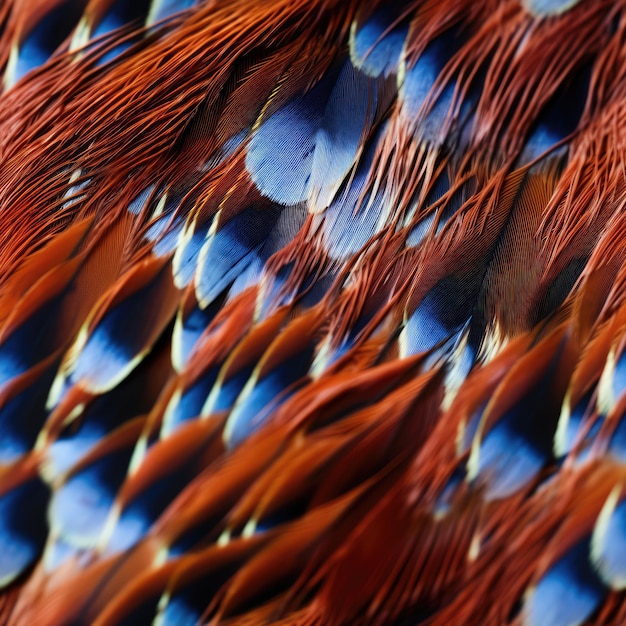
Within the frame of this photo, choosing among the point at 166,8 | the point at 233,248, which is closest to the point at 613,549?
the point at 233,248

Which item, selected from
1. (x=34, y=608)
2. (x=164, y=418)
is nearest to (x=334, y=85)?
(x=164, y=418)

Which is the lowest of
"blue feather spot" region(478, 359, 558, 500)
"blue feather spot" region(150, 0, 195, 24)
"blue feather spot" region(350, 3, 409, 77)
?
"blue feather spot" region(478, 359, 558, 500)

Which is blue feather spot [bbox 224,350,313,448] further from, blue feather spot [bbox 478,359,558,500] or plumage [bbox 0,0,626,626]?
blue feather spot [bbox 478,359,558,500]

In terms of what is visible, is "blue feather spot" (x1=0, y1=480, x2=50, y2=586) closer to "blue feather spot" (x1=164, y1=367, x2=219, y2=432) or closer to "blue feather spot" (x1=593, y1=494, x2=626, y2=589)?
"blue feather spot" (x1=164, y1=367, x2=219, y2=432)

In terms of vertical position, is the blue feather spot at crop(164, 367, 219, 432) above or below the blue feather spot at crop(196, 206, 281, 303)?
below

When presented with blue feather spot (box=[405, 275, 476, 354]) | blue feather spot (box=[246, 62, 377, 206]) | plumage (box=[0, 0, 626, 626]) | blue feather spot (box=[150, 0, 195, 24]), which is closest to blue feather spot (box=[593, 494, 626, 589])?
plumage (box=[0, 0, 626, 626])

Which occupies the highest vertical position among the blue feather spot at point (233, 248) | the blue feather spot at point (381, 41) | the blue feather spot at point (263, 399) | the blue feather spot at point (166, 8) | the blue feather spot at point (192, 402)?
the blue feather spot at point (166, 8)

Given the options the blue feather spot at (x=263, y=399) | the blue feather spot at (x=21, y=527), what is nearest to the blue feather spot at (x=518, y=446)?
the blue feather spot at (x=263, y=399)

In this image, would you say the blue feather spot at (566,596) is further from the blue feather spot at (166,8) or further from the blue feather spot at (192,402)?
the blue feather spot at (166,8)
